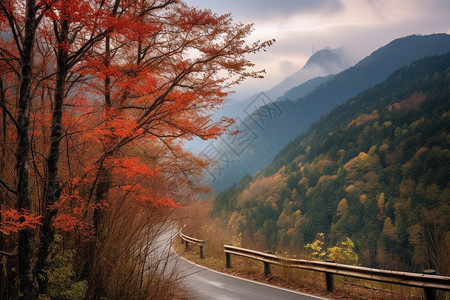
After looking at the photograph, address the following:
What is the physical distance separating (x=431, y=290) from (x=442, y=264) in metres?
0.68

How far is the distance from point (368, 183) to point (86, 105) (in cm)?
8738

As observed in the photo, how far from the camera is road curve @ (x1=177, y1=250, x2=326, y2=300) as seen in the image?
7.81m

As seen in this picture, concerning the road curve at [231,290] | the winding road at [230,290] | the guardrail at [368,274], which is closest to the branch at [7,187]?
the winding road at [230,290]

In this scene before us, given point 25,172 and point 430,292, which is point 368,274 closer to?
point 430,292

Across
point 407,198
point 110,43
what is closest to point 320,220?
point 407,198

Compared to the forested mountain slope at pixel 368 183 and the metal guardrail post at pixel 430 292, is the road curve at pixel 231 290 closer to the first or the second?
the metal guardrail post at pixel 430 292

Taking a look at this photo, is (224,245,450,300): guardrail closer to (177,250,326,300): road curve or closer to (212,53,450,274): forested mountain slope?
(177,250,326,300): road curve

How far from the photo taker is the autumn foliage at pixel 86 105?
4.76m

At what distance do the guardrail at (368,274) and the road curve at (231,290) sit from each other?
2.24ft

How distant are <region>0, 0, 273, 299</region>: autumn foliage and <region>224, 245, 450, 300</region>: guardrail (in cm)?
328

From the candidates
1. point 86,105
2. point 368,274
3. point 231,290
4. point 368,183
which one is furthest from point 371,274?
point 368,183

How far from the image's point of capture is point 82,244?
5621 mm

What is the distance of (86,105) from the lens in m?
8.30

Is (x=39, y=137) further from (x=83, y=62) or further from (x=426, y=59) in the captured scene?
(x=426, y=59)
